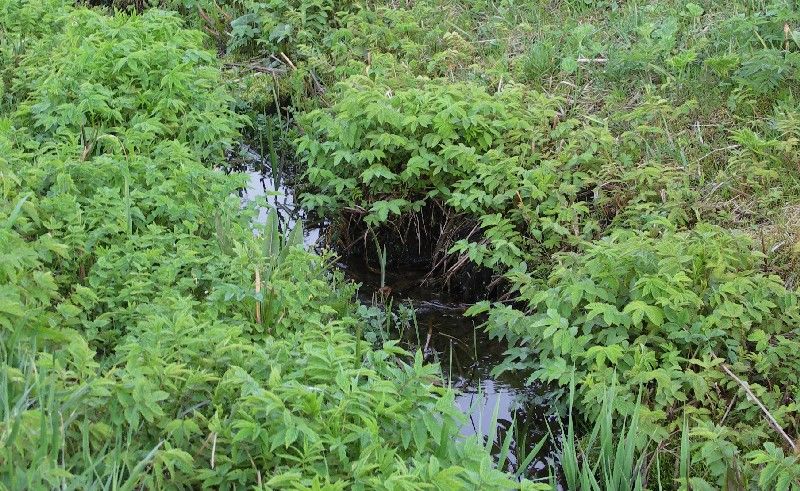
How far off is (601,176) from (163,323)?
2707mm

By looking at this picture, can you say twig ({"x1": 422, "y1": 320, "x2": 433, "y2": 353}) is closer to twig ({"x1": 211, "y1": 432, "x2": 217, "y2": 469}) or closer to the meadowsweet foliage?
the meadowsweet foliage

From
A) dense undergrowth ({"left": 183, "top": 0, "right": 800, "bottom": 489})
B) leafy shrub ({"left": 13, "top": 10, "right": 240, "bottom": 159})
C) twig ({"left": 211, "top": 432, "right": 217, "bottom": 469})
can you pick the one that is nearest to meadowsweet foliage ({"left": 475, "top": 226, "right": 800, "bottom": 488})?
dense undergrowth ({"left": 183, "top": 0, "right": 800, "bottom": 489})

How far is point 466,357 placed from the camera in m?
4.97

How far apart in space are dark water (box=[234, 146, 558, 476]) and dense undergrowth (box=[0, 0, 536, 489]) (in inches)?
17.2

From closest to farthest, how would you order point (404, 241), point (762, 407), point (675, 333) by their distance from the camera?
point (762, 407), point (675, 333), point (404, 241)

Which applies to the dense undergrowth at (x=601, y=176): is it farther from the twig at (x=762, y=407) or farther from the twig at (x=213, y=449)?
the twig at (x=213, y=449)

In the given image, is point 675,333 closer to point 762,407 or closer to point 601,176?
point 762,407

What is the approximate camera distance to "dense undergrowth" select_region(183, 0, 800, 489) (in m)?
3.88

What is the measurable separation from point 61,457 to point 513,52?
4.57 m

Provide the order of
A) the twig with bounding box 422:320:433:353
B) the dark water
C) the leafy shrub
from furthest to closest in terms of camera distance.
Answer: the leafy shrub < the twig with bounding box 422:320:433:353 < the dark water

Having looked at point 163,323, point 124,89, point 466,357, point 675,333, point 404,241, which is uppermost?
point 124,89

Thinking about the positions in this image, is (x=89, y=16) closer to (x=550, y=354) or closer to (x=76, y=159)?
(x=76, y=159)

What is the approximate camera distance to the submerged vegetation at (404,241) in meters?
2.99

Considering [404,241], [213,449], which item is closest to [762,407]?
[213,449]
